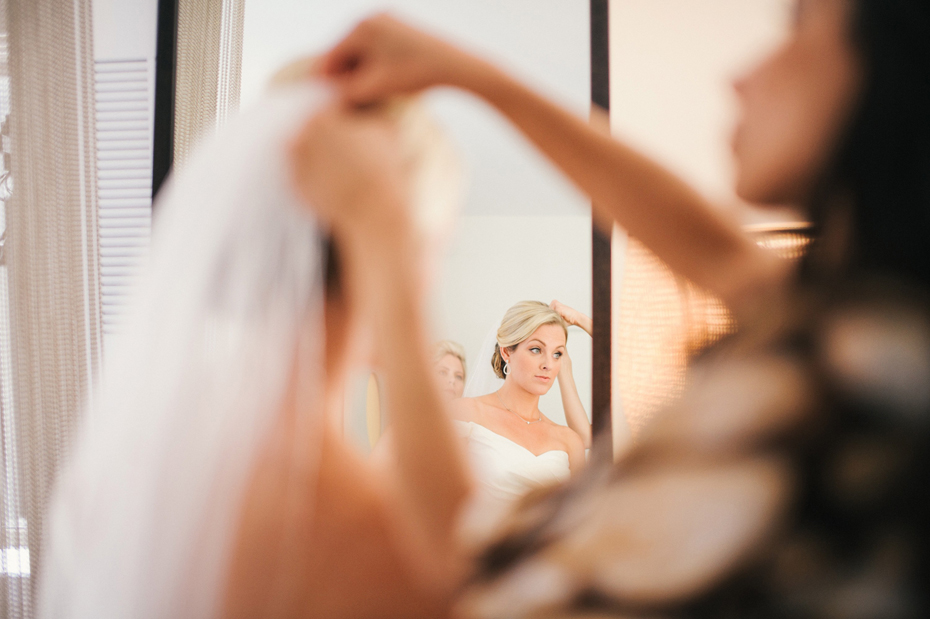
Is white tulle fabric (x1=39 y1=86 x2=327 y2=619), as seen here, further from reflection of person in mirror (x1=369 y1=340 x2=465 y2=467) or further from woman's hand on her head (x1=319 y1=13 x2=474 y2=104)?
reflection of person in mirror (x1=369 y1=340 x2=465 y2=467)

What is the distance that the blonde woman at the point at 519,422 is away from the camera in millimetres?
959

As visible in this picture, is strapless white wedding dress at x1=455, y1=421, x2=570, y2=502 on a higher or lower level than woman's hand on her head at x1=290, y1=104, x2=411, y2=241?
lower

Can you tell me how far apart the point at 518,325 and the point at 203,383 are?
67cm

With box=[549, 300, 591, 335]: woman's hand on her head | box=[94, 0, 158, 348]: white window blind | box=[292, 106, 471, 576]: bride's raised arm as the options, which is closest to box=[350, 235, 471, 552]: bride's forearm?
box=[292, 106, 471, 576]: bride's raised arm

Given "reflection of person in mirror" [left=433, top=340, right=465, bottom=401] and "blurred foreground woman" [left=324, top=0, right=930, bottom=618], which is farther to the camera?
"reflection of person in mirror" [left=433, top=340, right=465, bottom=401]

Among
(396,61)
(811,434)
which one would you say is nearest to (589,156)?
(396,61)

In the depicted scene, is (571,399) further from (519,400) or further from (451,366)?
(451,366)

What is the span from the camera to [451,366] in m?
0.96

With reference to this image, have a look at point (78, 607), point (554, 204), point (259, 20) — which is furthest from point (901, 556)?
point (259, 20)

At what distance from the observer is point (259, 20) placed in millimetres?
1097

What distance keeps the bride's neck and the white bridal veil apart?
62cm

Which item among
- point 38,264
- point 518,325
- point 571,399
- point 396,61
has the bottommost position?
point 571,399

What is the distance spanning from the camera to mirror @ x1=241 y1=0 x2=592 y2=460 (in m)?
0.95

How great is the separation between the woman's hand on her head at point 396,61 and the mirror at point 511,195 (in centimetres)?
56
